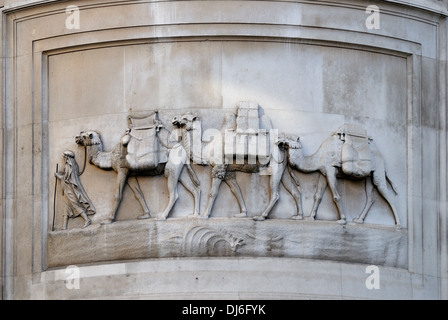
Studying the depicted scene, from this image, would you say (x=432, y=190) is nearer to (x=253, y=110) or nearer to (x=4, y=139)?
(x=253, y=110)

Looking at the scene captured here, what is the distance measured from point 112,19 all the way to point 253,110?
3.62m

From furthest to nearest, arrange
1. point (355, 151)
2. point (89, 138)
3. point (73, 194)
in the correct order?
point (73, 194)
point (89, 138)
point (355, 151)

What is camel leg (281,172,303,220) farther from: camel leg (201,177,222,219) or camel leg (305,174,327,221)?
→ camel leg (201,177,222,219)

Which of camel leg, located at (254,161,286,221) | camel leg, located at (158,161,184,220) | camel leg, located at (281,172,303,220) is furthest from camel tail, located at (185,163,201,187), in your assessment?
camel leg, located at (281,172,303,220)

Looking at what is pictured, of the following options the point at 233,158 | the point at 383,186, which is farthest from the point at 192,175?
the point at 383,186

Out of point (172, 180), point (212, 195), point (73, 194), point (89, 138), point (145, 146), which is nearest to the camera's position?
point (212, 195)

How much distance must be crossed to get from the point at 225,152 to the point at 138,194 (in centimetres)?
202

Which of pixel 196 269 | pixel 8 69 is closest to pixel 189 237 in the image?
pixel 196 269

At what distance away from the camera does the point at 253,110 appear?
1590 inches

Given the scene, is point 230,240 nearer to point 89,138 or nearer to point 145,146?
point 145,146

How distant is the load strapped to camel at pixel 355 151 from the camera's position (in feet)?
133

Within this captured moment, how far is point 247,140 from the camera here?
132ft

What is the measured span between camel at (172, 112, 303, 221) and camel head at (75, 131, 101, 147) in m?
1.70

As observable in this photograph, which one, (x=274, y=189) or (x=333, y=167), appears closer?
(x=274, y=189)
